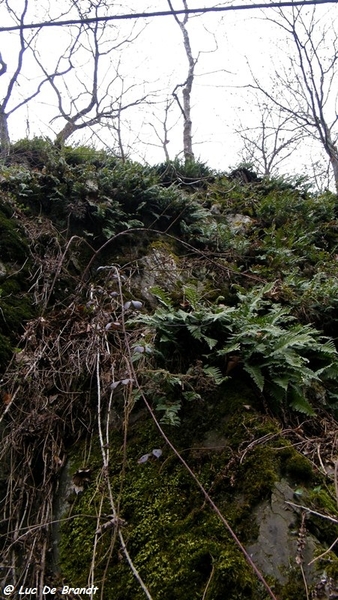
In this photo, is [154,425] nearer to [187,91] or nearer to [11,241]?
[11,241]

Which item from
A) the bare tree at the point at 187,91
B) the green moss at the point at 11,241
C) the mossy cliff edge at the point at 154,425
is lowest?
the mossy cliff edge at the point at 154,425

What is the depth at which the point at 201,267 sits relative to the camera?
5.66 meters

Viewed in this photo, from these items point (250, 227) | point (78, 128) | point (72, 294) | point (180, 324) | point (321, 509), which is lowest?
point (321, 509)

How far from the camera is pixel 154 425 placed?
3115 millimetres

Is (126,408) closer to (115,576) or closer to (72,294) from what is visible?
(115,576)

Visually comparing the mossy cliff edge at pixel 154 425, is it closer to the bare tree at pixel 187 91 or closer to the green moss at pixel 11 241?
the green moss at pixel 11 241

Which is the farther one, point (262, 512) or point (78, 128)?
point (78, 128)

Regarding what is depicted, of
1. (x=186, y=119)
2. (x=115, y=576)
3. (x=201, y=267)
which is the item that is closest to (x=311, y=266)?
(x=201, y=267)

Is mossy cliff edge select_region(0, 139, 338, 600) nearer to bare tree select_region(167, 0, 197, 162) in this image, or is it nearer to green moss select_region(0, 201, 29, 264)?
green moss select_region(0, 201, 29, 264)

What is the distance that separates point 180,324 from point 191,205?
3754 mm

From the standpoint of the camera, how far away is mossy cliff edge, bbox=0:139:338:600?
7.62 feet

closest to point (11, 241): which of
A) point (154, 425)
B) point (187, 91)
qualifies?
point (154, 425)

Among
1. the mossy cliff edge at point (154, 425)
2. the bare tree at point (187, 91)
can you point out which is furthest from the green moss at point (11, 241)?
the bare tree at point (187, 91)

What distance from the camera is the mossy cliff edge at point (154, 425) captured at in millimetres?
2322
